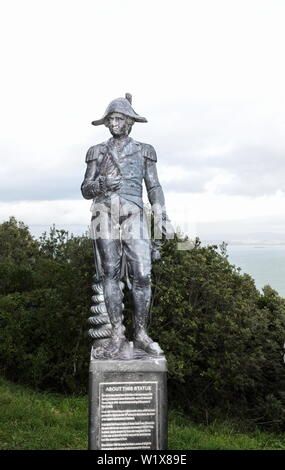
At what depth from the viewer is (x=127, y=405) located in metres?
5.14

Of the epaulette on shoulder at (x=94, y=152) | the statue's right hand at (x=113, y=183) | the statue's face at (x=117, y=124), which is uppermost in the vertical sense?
the statue's face at (x=117, y=124)

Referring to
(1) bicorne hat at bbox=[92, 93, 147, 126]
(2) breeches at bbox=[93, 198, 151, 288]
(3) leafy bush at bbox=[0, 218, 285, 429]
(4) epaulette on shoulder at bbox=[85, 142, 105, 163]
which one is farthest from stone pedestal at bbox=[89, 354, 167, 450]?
(3) leafy bush at bbox=[0, 218, 285, 429]

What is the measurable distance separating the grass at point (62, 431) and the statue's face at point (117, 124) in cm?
418

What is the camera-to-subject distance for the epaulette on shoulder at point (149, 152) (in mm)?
5822

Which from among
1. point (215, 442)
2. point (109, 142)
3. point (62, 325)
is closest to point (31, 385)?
point (62, 325)

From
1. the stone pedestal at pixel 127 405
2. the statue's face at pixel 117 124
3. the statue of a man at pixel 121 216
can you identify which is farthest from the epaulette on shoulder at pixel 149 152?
the stone pedestal at pixel 127 405

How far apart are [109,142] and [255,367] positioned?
6.43 metres

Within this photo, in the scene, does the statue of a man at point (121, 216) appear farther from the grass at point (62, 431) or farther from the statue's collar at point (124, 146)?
the grass at point (62, 431)

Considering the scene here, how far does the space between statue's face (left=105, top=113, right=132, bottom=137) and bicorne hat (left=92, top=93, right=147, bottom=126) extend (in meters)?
0.06

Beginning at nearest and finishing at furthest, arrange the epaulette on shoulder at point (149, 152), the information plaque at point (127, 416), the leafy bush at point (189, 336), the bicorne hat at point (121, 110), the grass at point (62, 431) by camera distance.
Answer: the information plaque at point (127, 416) → the bicorne hat at point (121, 110) → the epaulette on shoulder at point (149, 152) → the grass at point (62, 431) → the leafy bush at point (189, 336)

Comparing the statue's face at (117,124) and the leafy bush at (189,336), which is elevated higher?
the statue's face at (117,124)

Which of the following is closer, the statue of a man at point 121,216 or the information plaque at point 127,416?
the information plaque at point 127,416

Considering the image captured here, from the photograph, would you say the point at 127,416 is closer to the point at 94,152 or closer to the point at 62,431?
the point at 62,431

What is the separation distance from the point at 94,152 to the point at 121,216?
0.84 m
